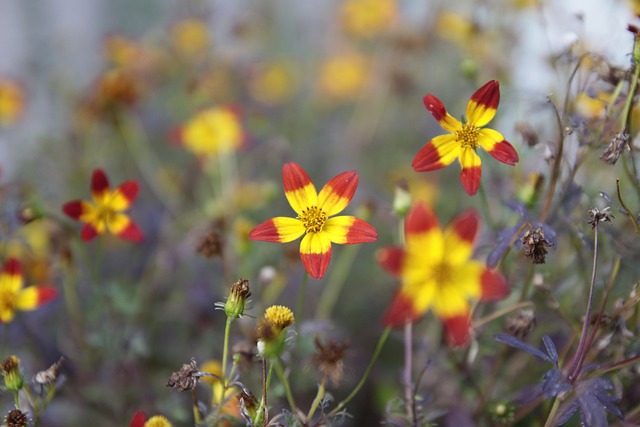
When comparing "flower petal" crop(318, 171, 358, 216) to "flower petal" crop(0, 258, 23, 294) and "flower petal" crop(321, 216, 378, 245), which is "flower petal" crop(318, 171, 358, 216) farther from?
"flower petal" crop(0, 258, 23, 294)

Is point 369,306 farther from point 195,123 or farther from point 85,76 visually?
point 85,76

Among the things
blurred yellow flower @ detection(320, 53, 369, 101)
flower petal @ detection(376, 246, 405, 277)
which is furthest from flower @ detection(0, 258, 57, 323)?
blurred yellow flower @ detection(320, 53, 369, 101)

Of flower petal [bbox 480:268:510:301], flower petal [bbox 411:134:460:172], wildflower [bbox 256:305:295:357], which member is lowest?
wildflower [bbox 256:305:295:357]

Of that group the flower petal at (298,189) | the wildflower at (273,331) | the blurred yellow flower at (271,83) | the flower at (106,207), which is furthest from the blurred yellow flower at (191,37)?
the wildflower at (273,331)

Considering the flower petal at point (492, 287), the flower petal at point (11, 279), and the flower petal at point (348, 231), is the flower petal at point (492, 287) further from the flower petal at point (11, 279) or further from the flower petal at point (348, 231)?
the flower petal at point (11, 279)

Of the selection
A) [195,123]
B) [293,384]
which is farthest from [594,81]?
[195,123]
